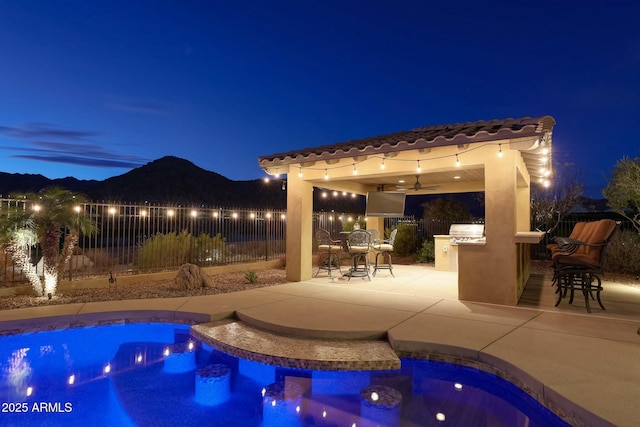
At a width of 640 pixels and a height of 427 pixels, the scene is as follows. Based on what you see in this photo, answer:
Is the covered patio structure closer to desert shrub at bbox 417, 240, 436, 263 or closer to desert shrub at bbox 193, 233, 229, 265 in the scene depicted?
desert shrub at bbox 193, 233, 229, 265

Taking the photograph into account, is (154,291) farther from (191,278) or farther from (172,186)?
(172,186)

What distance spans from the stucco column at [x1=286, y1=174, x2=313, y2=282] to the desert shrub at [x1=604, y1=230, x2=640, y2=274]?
7.76 m

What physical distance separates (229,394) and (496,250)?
184 inches

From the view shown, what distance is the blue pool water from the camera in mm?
2834

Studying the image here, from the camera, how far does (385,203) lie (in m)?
11.4

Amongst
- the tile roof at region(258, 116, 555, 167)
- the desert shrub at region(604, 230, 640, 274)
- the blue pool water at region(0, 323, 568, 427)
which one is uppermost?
the tile roof at region(258, 116, 555, 167)

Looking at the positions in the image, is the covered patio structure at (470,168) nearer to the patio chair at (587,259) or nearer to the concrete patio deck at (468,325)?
the patio chair at (587,259)

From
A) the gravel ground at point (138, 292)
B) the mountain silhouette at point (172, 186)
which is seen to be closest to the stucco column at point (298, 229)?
the gravel ground at point (138, 292)

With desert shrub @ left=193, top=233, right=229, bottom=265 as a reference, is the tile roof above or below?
above

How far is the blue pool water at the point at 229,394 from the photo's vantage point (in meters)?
2.83

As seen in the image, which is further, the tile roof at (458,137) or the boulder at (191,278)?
the boulder at (191,278)

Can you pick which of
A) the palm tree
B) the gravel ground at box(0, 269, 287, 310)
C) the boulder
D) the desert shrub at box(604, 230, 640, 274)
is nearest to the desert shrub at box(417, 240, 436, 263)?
the desert shrub at box(604, 230, 640, 274)

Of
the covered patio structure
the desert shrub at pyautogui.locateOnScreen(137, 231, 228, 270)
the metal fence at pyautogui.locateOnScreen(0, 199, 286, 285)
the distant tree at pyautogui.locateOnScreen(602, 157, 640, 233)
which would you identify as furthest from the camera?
the distant tree at pyautogui.locateOnScreen(602, 157, 640, 233)

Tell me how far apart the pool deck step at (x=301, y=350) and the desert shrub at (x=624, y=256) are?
339 inches
